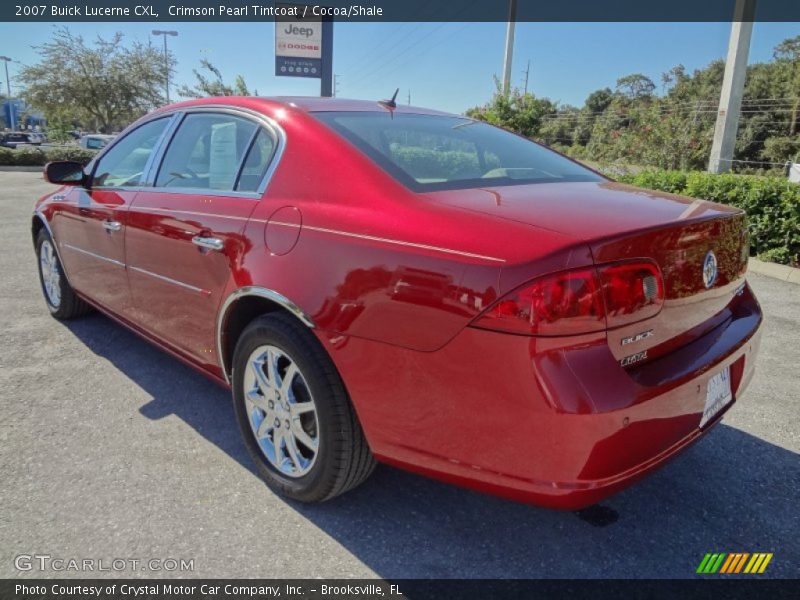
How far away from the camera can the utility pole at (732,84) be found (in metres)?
9.87

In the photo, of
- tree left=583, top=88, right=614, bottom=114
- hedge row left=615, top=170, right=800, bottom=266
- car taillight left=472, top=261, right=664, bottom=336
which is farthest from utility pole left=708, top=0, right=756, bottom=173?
tree left=583, top=88, right=614, bottom=114

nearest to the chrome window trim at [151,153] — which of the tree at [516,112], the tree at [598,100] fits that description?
the tree at [516,112]

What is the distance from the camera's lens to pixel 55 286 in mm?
4547

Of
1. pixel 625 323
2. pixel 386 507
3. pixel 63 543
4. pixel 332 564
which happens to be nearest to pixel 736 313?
pixel 625 323

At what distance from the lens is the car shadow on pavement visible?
6.81ft

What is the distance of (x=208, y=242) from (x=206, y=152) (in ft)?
2.12

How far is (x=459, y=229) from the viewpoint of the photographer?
5.83ft

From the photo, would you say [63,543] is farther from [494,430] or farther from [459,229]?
[459,229]

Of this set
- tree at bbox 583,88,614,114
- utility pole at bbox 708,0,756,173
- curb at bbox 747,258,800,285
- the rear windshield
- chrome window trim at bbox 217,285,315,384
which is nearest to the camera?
chrome window trim at bbox 217,285,315,384

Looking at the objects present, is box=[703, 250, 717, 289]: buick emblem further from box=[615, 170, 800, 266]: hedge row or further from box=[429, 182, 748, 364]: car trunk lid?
box=[615, 170, 800, 266]: hedge row

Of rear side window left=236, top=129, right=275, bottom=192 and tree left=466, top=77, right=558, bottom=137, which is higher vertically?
tree left=466, top=77, right=558, bottom=137

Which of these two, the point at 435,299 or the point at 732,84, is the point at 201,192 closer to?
the point at 435,299

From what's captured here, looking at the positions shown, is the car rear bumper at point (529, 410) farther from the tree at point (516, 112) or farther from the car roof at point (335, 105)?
the tree at point (516, 112)

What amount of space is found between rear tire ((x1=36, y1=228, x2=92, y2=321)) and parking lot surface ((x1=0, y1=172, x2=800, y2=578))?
4.01 feet
